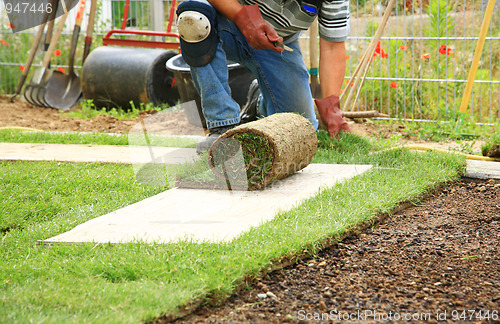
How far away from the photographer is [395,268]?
1.90 meters

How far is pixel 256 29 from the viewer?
320 centimetres

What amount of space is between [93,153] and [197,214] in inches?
63.4

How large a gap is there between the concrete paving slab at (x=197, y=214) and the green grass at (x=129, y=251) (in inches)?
3.3

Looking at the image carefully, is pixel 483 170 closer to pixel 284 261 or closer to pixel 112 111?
pixel 284 261

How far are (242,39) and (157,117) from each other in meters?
1.79

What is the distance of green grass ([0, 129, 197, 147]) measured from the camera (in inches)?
155

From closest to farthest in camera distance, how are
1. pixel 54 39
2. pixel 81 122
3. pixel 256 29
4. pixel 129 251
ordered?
pixel 129 251 < pixel 256 29 < pixel 81 122 < pixel 54 39

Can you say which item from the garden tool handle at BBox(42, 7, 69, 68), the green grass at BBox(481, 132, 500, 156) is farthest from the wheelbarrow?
the green grass at BBox(481, 132, 500, 156)

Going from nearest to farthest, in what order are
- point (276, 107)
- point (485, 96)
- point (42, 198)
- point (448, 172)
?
point (42, 198) → point (448, 172) → point (276, 107) → point (485, 96)

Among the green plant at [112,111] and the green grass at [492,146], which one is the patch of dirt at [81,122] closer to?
the green plant at [112,111]

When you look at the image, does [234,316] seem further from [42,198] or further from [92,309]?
[42,198]

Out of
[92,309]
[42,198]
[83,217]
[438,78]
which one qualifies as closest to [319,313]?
[92,309]

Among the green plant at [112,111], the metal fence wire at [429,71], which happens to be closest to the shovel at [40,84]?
the green plant at [112,111]

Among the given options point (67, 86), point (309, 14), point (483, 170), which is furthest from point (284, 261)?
point (67, 86)
